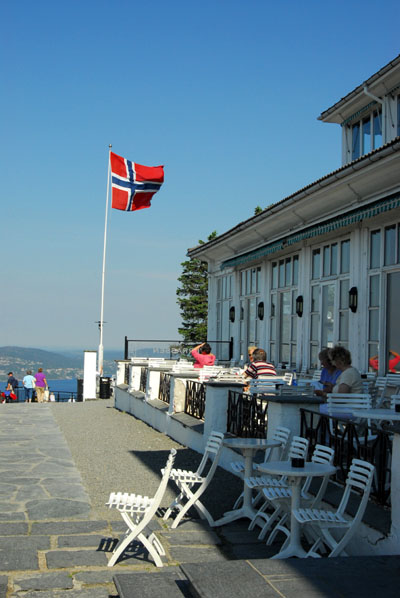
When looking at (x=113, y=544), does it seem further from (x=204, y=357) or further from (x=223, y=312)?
(x=223, y=312)

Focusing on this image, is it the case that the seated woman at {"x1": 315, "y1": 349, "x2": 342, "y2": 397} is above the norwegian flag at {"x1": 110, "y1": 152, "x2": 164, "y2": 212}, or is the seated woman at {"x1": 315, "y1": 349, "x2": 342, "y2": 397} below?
below

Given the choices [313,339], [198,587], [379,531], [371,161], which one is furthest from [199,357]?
[198,587]

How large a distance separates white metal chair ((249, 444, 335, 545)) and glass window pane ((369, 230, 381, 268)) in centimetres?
618

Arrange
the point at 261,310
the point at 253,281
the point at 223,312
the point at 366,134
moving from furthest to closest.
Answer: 1. the point at 223,312
2. the point at 253,281
3. the point at 366,134
4. the point at 261,310

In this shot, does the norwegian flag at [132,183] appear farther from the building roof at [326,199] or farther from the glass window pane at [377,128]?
the glass window pane at [377,128]

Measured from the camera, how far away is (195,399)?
472 inches

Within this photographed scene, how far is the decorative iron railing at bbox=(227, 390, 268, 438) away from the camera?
8.55m

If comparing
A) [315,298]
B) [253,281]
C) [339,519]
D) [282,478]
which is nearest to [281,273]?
[253,281]

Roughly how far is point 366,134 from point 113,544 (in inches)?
576

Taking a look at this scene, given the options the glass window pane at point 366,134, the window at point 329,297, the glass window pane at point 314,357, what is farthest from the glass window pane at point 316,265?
the glass window pane at point 366,134

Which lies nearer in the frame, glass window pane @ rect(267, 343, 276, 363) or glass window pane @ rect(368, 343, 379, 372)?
glass window pane @ rect(368, 343, 379, 372)

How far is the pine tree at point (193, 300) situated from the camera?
4756cm

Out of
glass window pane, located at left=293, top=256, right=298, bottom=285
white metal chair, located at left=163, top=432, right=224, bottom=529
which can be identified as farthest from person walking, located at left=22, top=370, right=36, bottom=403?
white metal chair, located at left=163, top=432, right=224, bottom=529

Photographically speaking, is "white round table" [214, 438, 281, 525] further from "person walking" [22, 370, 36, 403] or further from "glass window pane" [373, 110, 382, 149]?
"person walking" [22, 370, 36, 403]
